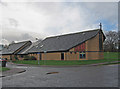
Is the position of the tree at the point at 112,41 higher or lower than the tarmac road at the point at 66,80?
higher

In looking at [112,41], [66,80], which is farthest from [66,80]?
[112,41]

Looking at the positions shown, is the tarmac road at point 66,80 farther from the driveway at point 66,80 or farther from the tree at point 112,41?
the tree at point 112,41

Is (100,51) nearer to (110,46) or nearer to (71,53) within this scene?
(71,53)

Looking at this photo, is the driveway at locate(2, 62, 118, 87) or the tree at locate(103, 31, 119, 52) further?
the tree at locate(103, 31, 119, 52)

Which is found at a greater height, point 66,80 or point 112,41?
point 112,41

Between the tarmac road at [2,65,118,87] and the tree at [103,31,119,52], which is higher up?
the tree at [103,31,119,52]

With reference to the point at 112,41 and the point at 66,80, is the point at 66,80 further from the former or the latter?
the point at 112,41

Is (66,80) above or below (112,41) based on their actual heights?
below

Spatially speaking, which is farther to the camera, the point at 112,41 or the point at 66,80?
the point at 112,41

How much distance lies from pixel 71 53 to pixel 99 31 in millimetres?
10520

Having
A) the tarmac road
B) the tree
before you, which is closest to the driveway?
the tarmac road

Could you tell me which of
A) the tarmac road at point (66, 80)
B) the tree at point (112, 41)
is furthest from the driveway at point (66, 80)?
the tree at point (112, 41)

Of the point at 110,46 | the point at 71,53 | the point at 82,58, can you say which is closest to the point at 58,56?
the point at 71,53

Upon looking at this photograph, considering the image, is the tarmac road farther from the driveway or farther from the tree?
the tree
